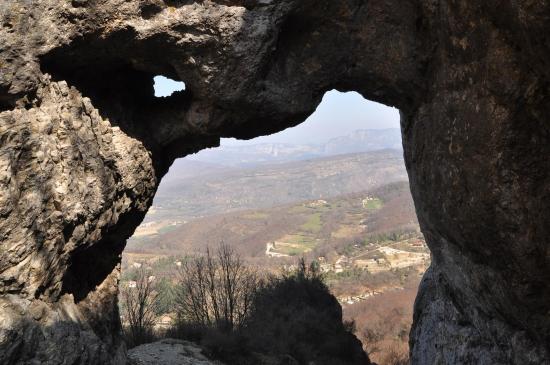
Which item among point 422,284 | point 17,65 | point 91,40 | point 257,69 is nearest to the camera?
point 17,65

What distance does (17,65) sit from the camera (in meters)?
6.95

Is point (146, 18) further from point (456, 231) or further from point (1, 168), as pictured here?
point (456, 231)

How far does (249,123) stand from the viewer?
9.59 metres

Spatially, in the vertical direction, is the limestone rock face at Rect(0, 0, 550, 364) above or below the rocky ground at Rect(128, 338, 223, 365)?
above

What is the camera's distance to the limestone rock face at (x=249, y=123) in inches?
254

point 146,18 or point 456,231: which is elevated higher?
point 146,18

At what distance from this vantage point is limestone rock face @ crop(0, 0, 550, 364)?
645cm

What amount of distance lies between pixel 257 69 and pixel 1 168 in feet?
14.6

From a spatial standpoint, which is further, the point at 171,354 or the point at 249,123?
the point at 171,354

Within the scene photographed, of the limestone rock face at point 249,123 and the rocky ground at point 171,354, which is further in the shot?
the rocky ground at point 171,354

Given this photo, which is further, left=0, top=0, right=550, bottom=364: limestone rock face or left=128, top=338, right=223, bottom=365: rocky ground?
left=128, top=338, right=223, bottom=365: rocky ground

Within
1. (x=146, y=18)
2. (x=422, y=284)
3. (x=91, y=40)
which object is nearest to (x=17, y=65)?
(x=91, y=40)

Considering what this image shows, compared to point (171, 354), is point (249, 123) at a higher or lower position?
higher

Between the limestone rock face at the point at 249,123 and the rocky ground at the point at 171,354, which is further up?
the limestone rock face at the point at 249,123
